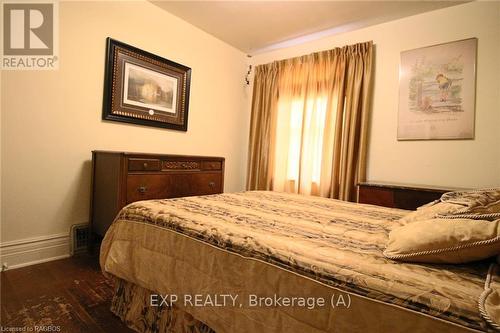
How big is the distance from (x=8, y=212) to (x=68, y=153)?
609 millimetres

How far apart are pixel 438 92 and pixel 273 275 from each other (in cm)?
280

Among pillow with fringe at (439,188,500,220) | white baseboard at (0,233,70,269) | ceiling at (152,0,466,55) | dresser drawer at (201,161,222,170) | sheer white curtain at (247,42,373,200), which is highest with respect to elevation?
ceiling at (152,0,466,55)

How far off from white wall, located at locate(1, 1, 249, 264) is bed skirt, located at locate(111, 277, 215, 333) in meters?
1.25

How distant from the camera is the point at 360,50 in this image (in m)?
2.93

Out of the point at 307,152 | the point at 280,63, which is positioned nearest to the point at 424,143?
the point at 307,152

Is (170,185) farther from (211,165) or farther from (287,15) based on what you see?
(287,15)

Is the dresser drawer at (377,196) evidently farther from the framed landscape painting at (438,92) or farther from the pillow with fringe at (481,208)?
the pillow with fringe at (481,208)

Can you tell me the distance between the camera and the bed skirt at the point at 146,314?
3.39 ft

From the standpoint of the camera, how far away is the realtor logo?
1.90 m

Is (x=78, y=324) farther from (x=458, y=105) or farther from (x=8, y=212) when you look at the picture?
(x=458, y=105)

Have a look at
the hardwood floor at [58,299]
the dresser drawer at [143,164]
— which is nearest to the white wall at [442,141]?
the dresser drawer at [143,164]

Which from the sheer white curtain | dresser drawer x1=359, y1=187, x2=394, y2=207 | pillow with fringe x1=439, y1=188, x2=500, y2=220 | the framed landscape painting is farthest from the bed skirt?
the framed landscape painting

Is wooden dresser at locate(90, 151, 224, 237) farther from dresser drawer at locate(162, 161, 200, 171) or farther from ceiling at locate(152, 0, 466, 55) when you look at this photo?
ceiling at locate(152, 0, 466, 55)

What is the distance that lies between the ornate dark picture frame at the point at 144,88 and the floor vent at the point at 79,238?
3.43 feet
